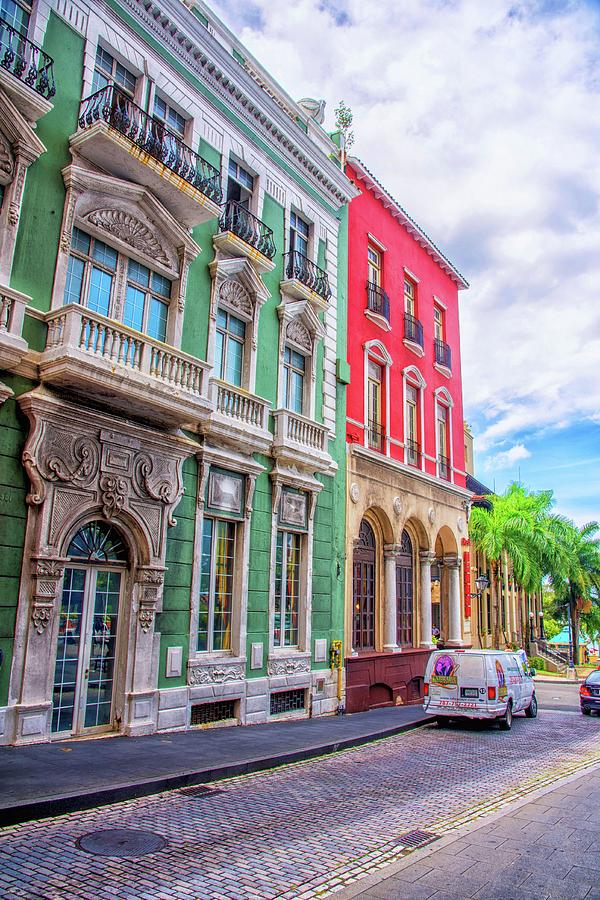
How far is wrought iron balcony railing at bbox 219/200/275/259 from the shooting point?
15719 mm

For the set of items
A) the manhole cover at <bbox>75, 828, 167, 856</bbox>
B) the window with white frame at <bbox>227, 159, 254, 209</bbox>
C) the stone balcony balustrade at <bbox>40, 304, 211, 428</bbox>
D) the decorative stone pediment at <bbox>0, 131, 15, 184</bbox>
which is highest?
the window with white frame at <bbox>227, 159, 254, 209</bbox>

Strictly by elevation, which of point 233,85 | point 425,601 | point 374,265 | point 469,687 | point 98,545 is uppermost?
point 233,85

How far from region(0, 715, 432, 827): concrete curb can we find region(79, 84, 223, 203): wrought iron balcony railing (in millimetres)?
10542

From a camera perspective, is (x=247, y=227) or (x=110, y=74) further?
(x=247, y=227)

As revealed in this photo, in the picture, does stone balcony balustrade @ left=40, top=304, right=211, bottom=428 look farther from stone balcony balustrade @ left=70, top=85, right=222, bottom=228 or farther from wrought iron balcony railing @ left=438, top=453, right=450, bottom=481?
wrought iron balcony railing @ left=438, top=453, right=450, bottom=481

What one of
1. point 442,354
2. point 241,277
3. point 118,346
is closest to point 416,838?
point 118,346

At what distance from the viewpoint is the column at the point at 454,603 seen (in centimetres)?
2608

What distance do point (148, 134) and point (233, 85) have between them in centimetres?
393

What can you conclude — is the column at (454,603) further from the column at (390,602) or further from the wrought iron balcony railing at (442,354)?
the wrought iron balcony railing at (442,354)

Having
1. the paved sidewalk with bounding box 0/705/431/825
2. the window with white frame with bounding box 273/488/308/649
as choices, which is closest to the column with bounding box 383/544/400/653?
the window with white frame with bounding box 273/488/308/649

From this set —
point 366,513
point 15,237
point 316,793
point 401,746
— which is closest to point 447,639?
point 366,513

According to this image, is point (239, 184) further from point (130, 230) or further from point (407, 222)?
point (407, 222)

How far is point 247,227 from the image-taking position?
16.2 meters

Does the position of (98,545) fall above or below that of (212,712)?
above
